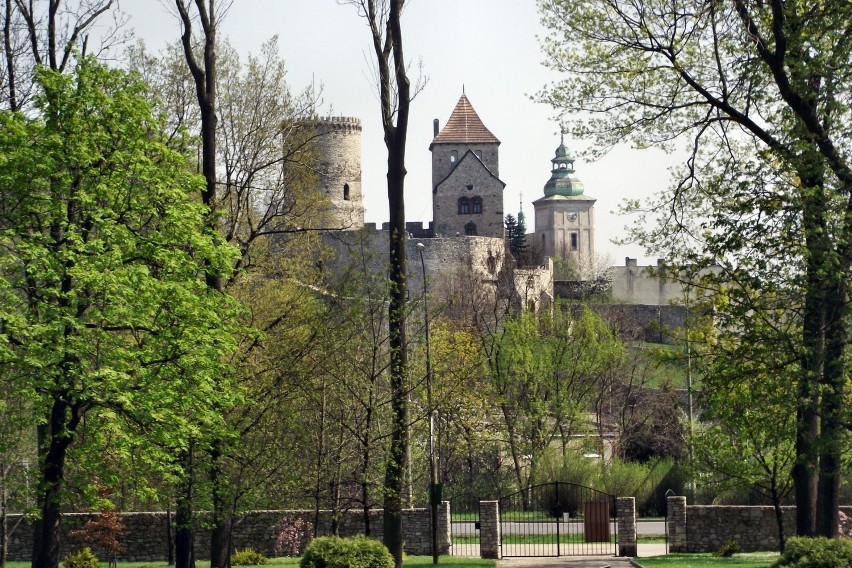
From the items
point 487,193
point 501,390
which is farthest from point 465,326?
point 487,193

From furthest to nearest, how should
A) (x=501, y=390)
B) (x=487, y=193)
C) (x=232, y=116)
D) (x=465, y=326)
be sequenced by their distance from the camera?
(x=487, y=193), (x=465, y=326), (x=501, y=390), (x=232, y=116)

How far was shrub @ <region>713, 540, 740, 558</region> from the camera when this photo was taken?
2494cm

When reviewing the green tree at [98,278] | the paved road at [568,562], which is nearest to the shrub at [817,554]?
the green tree at [98,278]

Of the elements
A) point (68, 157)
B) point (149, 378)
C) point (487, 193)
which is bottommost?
point (149, 378)

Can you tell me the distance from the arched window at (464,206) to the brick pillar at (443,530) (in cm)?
6998

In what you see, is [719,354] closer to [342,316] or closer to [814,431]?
[814,431]

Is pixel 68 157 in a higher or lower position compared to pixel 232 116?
lower

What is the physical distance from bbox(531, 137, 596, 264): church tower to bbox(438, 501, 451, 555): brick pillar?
4530 inches

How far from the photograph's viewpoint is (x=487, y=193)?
95750mm

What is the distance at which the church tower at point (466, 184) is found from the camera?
310 ft

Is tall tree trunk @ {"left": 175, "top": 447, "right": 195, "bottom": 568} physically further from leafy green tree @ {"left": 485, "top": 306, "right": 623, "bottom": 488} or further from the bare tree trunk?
leafy green tree @ {"left": 485, "top": 306, "right": 623, "bottom": 488}

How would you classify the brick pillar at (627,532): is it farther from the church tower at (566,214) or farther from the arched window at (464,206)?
the church tower at (566,214)

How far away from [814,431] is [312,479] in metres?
7.04

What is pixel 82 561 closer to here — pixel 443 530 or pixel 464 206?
pixel 443 530
